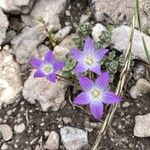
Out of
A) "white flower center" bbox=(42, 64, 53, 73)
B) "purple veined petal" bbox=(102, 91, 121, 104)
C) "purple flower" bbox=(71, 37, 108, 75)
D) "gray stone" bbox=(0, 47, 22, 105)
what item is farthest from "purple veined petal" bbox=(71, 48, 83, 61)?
"gray stone" bbox=(0, 47, 22, 105)

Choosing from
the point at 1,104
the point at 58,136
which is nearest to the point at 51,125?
the point at 58,136

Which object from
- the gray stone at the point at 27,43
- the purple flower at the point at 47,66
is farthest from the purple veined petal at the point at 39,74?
the gray stone at the point at 27,43

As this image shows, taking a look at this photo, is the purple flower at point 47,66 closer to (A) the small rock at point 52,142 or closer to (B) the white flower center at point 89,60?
(B) the white flower center at point 89,60

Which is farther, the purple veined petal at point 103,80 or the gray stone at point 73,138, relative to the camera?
the gray stone at point 73,138

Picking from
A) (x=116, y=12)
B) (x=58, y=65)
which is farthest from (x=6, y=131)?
(x=116, y=12)

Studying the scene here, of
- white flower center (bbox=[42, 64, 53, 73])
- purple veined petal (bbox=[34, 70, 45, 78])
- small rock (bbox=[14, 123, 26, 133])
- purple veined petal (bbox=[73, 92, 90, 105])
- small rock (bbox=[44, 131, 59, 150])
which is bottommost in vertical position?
small rock (bbox=[44, 131, 59, 150])

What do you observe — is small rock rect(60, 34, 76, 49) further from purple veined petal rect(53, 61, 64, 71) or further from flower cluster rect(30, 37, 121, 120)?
purple veined petal rect(53, 61, 64, 71)

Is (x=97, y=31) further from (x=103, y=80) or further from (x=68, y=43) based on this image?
(x=103, y=80)

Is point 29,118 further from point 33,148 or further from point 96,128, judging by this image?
point 96,128
